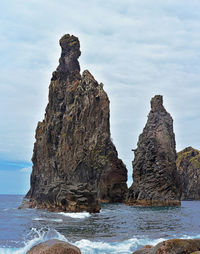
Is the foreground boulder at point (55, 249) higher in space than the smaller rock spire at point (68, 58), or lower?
lower

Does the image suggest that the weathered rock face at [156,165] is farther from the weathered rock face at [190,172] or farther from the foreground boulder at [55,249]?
the foreground boulder at [55,249]

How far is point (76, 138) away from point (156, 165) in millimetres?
37790

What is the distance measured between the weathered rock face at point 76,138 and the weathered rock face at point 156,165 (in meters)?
19.3

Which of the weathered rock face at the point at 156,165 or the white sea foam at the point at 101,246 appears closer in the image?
the white sea foam at the point at 101,246

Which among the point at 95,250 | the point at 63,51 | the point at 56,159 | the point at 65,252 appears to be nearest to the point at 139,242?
the point at 95,250

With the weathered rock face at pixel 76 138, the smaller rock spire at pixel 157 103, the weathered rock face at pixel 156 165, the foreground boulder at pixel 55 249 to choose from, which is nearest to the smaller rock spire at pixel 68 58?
the weathered rock face at pixel 76 138

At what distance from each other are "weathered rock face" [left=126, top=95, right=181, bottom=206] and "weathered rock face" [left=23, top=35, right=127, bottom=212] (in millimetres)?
19282

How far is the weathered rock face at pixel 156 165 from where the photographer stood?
91062mm

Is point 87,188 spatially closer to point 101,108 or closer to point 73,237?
point 73,237

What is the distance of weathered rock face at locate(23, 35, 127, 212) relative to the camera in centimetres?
11978

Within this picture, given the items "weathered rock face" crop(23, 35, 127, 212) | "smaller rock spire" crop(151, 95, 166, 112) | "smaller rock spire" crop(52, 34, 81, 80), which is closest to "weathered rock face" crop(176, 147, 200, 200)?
"weathered rock face" crop(23, 35, 127, 212)

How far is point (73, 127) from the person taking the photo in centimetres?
12975

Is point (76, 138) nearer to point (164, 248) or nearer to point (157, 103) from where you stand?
point (157, 103)

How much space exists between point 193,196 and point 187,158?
22629mm
